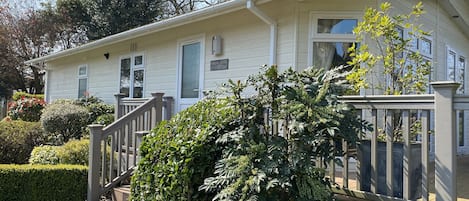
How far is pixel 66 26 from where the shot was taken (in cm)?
2123

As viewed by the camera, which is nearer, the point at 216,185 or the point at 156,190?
the point at 216,185

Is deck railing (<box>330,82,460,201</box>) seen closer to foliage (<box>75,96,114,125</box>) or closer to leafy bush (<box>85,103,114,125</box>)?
foliage (<box>75,96,114,125</box>)

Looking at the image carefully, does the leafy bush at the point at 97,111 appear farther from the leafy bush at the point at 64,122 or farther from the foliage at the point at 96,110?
the leafy bush at the point at 64,122

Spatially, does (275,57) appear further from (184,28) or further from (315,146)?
(315,146)

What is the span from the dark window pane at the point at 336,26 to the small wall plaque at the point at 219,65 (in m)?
2.00

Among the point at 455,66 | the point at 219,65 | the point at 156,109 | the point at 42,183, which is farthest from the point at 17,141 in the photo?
the point at 455,66

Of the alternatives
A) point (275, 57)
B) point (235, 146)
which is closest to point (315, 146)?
point (235, 146)

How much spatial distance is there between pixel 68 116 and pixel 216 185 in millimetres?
6621

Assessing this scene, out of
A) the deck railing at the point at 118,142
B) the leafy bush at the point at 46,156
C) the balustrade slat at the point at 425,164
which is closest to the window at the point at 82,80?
the leafy bush at the point at 46,156

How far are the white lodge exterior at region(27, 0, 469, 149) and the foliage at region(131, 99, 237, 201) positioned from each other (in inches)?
76.0

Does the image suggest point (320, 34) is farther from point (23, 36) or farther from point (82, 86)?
point (23, 36)

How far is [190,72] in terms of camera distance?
798cm

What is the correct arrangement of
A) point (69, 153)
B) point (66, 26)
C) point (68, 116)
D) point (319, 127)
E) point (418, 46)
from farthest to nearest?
point (66, 26), point (68, 116), point (418, 46), point (69, 153), point (319, 127)

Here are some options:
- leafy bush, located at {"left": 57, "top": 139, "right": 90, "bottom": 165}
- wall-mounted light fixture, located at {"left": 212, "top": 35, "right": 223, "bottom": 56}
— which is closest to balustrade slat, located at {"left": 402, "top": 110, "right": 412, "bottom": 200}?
wall-mounted light fixture, located at {"left": 212, "top": 35, "right": 223, "bottom": 56}
